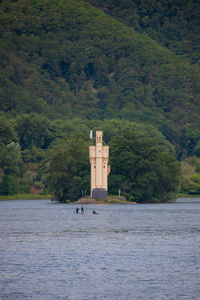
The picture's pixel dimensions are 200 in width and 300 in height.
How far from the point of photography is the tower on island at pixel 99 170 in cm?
16938

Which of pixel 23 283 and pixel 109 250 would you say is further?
pixel 109 250

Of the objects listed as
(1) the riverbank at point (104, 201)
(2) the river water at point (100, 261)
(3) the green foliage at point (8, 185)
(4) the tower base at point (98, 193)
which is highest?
(3) the green foliage at point (8, 185)

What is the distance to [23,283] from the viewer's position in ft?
157

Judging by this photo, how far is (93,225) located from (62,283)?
1979 inches

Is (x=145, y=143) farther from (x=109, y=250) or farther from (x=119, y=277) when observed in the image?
(x=119, y=277)

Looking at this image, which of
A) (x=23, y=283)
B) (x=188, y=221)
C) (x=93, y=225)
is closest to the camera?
(x=23, y=283)

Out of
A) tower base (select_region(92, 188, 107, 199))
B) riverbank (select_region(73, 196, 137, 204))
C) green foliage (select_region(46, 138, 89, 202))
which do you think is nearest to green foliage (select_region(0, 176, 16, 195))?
green foliage (select_region(46, 138, 89, 202))

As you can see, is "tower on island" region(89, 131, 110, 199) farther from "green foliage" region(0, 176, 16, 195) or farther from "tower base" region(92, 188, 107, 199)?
"green foliage" region(0, 176, 16, 195)

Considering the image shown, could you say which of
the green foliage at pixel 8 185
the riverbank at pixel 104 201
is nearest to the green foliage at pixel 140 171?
the riverbank at pixel 104 201

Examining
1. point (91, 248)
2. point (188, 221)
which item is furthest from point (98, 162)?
point (91, 248)

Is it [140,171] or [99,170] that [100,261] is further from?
[140,171]

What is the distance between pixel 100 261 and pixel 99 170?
11163cm

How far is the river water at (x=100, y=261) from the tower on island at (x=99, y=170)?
2769 inches

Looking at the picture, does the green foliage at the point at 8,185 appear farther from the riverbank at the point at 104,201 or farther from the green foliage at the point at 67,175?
the riverbank at the point at 104,201
